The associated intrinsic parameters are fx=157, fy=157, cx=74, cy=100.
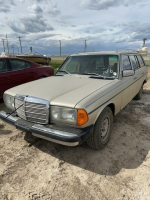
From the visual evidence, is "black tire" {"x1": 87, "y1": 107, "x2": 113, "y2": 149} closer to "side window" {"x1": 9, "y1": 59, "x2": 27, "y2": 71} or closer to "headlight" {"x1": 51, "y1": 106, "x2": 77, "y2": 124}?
"headlight" {"x1": 51, "y1": 106, "x2": 77, "y2": 124}

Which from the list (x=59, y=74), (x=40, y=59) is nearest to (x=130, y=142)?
(x=59, y=74)

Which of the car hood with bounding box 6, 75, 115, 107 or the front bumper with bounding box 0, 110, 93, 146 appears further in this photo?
the car hood with bounding box 6, 75, 115, 107

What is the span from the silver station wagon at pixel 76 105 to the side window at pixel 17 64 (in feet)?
8.74

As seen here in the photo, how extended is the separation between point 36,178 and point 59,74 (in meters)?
2.46

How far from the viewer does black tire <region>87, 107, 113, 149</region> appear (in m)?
2.57

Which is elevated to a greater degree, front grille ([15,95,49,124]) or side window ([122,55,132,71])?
side window ([122,55,132,71])

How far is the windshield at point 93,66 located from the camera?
11.2 ft

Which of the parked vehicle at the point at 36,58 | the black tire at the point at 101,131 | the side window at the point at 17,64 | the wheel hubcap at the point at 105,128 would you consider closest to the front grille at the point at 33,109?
the black tire at the point at 101,131

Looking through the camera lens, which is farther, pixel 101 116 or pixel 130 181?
pixel 101 116

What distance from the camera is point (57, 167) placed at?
2.47 metres

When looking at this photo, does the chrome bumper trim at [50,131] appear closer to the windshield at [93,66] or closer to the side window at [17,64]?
the windshield at [93,66]

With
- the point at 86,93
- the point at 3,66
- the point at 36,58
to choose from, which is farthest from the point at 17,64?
the point at 36,58

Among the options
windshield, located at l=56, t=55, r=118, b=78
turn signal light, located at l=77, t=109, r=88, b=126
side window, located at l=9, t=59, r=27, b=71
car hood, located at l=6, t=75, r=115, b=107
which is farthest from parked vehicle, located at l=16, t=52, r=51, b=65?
turn signal light, located at l=77, t=109, r=88, b=126

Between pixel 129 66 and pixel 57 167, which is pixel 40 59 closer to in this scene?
pixel 129 66
